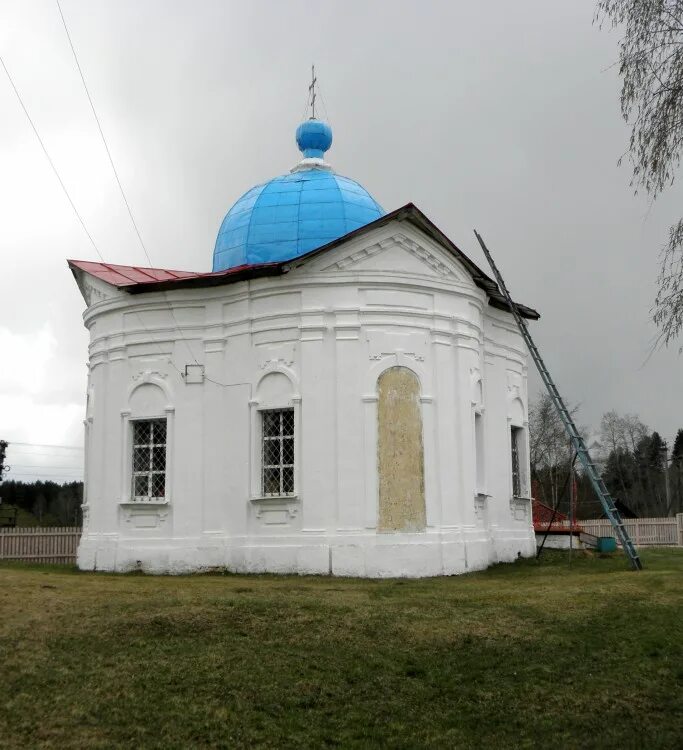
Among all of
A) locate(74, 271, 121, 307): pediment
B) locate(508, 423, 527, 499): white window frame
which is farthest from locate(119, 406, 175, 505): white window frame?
locate(508, 423, 527, 499): white window frame

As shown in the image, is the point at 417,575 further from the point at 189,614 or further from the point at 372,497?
the point at 189,614

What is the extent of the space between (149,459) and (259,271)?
14.9 feet

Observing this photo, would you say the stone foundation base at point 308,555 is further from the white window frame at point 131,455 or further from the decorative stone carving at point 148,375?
the decorative stone carving at point 148,375

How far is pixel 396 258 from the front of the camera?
18.2 meters

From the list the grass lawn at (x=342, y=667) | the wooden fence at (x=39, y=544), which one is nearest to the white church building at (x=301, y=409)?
the grass lawn at (x=342, y=667)

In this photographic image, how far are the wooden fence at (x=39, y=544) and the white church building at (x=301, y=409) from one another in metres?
6.40

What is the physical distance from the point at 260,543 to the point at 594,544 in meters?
8.53

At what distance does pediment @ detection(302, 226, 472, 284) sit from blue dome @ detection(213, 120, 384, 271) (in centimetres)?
203

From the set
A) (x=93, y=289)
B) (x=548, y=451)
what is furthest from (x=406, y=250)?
(x=548, y=451)

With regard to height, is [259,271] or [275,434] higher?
[259,271]

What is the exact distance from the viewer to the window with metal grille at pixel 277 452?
59.0 feet

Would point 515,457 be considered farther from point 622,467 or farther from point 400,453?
point 622,467

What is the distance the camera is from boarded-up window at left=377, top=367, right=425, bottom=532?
56.7 ft

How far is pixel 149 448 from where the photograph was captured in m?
19.3
